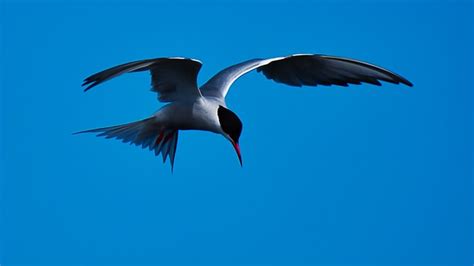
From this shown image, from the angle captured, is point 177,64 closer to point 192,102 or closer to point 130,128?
point 192,102

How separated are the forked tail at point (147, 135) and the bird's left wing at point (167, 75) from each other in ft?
1.55

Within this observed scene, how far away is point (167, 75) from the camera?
17.6ft

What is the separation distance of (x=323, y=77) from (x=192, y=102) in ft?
4.72

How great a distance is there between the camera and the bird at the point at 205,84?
210 inches

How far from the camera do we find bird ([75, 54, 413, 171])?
5336mm

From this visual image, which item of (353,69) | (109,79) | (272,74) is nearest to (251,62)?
(272,74)

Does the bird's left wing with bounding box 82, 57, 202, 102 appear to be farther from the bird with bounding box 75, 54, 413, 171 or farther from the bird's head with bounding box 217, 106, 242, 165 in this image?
the bird's head with bounding box 217, 106, 242, 165

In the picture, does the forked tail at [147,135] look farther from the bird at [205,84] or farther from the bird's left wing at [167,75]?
the bird's left wing at [167,75]

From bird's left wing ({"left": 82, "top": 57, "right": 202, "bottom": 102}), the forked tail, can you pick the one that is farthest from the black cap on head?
the forked tail

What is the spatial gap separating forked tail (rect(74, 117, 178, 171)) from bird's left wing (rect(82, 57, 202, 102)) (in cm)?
47

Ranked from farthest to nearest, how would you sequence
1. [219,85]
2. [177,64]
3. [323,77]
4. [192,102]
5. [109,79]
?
[323,77] → [219,85] → [192,102] → [177,64] → [109,79]

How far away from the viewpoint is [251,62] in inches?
246

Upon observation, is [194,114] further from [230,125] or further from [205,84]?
[205,84]

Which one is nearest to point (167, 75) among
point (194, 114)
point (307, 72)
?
point (194, 114)
